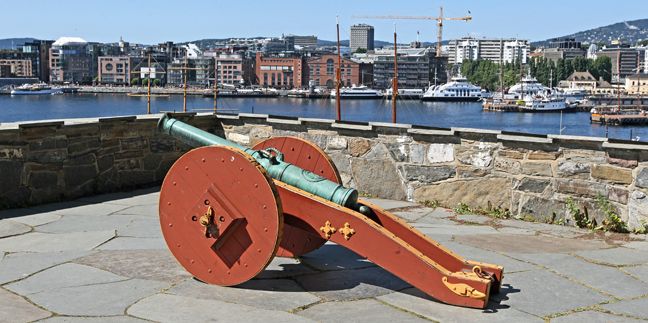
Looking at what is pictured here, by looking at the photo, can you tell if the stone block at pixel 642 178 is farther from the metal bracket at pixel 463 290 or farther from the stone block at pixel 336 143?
the stone block at pixel 336 143

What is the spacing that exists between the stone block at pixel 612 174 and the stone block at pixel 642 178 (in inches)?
2.4

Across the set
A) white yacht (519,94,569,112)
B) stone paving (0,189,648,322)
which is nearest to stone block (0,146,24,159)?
stone paving (0,189,648,322)

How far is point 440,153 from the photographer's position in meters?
7.33

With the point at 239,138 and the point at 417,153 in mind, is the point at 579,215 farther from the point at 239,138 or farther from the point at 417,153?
the point at 239,138

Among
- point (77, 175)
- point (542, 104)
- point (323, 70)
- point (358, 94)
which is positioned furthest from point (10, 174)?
point (323, 70)

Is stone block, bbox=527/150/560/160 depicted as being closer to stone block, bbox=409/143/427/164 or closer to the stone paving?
the stone paving

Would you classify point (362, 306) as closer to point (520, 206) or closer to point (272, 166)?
point (272, 166)

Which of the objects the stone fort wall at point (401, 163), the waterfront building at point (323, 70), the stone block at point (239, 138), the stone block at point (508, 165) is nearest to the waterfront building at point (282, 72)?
the waterfront building at point (323, 70)

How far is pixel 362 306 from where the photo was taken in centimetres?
416

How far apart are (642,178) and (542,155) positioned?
0.82 meters

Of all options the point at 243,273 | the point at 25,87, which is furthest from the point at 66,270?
the point at 25,87

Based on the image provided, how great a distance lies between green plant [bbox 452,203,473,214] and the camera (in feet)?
23.1

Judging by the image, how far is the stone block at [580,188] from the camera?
6355mm

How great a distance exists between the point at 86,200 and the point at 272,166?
3.30 m
